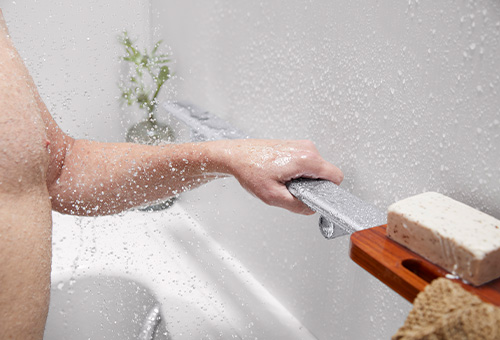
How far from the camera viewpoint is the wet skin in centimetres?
61

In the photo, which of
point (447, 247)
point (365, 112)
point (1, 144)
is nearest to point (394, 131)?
point (365, 112)

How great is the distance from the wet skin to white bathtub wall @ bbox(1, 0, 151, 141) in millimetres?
429

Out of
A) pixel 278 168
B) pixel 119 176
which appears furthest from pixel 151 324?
pixel 278 168

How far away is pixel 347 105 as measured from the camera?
0.69 meters

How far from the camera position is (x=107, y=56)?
48.0 inches

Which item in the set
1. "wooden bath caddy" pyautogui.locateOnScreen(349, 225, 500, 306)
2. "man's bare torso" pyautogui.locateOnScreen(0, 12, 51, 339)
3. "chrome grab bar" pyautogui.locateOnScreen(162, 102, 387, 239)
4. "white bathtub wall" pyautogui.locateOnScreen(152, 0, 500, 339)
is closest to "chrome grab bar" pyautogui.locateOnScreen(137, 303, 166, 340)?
"white bathtub wall" pyautogui.locateOnScreen(152, 0, 500, 339)

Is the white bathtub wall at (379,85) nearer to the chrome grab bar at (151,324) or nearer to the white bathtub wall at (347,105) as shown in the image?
the white bathtub wall at (347,105)

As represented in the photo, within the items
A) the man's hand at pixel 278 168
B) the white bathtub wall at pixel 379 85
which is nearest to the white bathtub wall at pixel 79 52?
the white bathtub wall at pixel 379 85

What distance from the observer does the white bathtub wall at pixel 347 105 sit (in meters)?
0.52

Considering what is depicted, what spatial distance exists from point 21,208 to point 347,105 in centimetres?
48

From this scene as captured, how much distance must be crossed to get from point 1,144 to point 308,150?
42 centimetres

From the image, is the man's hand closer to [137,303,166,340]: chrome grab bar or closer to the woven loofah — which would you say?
the woven loofah

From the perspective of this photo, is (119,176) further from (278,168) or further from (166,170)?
(278,168)

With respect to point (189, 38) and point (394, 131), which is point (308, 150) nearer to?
point (394, 131)
